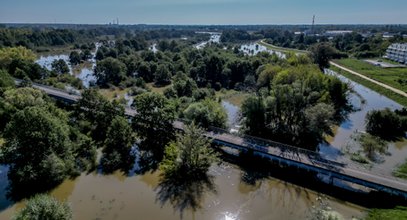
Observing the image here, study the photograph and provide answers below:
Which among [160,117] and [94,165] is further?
[160,117]

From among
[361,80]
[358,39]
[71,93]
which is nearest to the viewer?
[71,93]

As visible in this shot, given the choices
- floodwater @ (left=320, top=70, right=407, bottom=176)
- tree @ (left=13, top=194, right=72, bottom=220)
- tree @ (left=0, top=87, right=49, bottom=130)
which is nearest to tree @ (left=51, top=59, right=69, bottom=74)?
tree @ (left=0, top=87, right=49, bottom=130)

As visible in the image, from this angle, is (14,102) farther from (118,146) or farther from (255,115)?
(255,115)

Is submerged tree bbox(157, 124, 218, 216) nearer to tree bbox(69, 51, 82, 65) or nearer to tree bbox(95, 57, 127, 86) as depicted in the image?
tree bbox(95, 57, 127, 86)

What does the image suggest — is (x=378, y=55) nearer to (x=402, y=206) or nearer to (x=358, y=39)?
(x=358, y=39)

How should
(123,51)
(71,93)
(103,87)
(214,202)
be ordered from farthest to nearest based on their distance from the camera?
(123,51) → (103,87) → (71,93) → (214,202)

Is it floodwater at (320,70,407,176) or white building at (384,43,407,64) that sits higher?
white building at (384,43,407,64)

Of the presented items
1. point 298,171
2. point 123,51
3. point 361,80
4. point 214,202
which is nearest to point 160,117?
point 214,202
